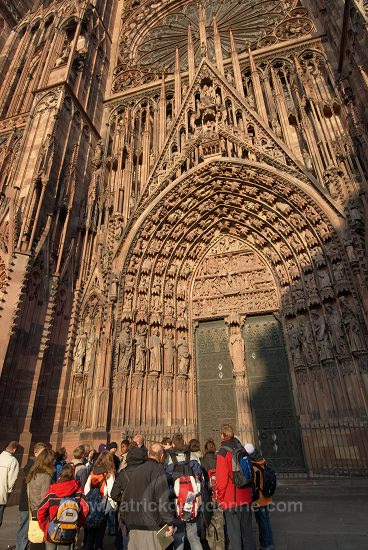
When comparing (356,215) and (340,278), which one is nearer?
(340,278)

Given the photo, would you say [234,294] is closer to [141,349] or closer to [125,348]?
[141,349]

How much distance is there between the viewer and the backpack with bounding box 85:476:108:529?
344 centimetres

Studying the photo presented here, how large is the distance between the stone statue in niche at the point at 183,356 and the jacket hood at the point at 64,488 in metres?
7.16

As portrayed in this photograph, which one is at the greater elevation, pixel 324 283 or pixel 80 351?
pixel 324 283

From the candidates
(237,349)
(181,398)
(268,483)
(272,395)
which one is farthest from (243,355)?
(268,483)

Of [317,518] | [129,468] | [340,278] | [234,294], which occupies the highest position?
[234,294]

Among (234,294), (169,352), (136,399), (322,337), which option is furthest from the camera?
(234,294)

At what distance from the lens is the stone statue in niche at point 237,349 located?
9.88 meters

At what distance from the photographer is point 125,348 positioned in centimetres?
931

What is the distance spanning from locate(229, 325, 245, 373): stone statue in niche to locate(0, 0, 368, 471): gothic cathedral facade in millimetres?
59

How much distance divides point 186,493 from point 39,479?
1352mm

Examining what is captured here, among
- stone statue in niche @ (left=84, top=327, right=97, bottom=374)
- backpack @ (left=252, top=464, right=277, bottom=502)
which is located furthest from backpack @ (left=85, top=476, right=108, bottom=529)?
stone statue in niche @ (left=84, top=327, right=97, bottom=374)

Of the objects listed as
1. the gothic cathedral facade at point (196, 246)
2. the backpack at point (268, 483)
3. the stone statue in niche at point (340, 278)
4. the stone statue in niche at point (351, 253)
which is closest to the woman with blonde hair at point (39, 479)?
the backpack at point (268, 483)

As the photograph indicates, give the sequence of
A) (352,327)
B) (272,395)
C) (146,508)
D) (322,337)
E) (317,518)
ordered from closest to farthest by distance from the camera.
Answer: (146,508) → (317,518) → (352,327) → (322,337) → (272,395)
